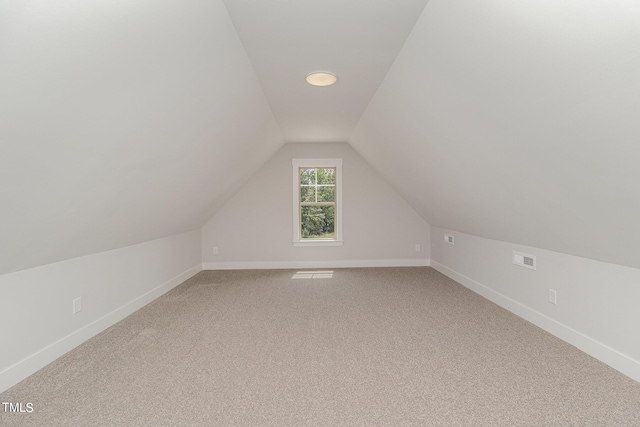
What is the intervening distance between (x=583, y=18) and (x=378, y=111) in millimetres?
2255

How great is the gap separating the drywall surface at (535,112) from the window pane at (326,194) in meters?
2.79

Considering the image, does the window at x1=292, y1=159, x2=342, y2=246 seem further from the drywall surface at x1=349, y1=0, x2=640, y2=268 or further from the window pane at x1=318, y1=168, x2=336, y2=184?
the drywall surface at x1=349, y1=0, x2=640, y2=268

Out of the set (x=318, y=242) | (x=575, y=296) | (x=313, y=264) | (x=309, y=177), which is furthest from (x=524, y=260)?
(x=309, y=177)

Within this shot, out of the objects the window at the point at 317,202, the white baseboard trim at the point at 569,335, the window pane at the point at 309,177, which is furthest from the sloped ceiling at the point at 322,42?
the white baseboard trim at the point at 569,335

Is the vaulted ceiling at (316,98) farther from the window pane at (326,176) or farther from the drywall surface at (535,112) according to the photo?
the window pane at (326,176)

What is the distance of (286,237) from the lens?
5.60 m

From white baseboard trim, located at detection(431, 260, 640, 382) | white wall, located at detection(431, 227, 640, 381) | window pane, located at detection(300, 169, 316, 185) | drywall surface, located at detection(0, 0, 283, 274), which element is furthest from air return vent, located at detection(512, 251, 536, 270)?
window pane, located at detection(300, 169, 316, 185)

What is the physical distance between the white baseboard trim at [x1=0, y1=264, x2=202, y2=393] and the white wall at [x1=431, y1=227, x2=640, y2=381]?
13.5 ft

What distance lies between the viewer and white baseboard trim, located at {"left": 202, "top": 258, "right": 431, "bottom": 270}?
18.3ft

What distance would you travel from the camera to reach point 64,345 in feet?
7.86

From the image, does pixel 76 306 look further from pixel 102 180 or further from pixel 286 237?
pixel 286 237

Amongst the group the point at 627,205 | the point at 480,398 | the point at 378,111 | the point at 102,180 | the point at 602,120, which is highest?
the point at 378,111

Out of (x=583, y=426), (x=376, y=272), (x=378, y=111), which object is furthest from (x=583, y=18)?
(x=376, y=272)

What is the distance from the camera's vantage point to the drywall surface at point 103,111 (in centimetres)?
117
